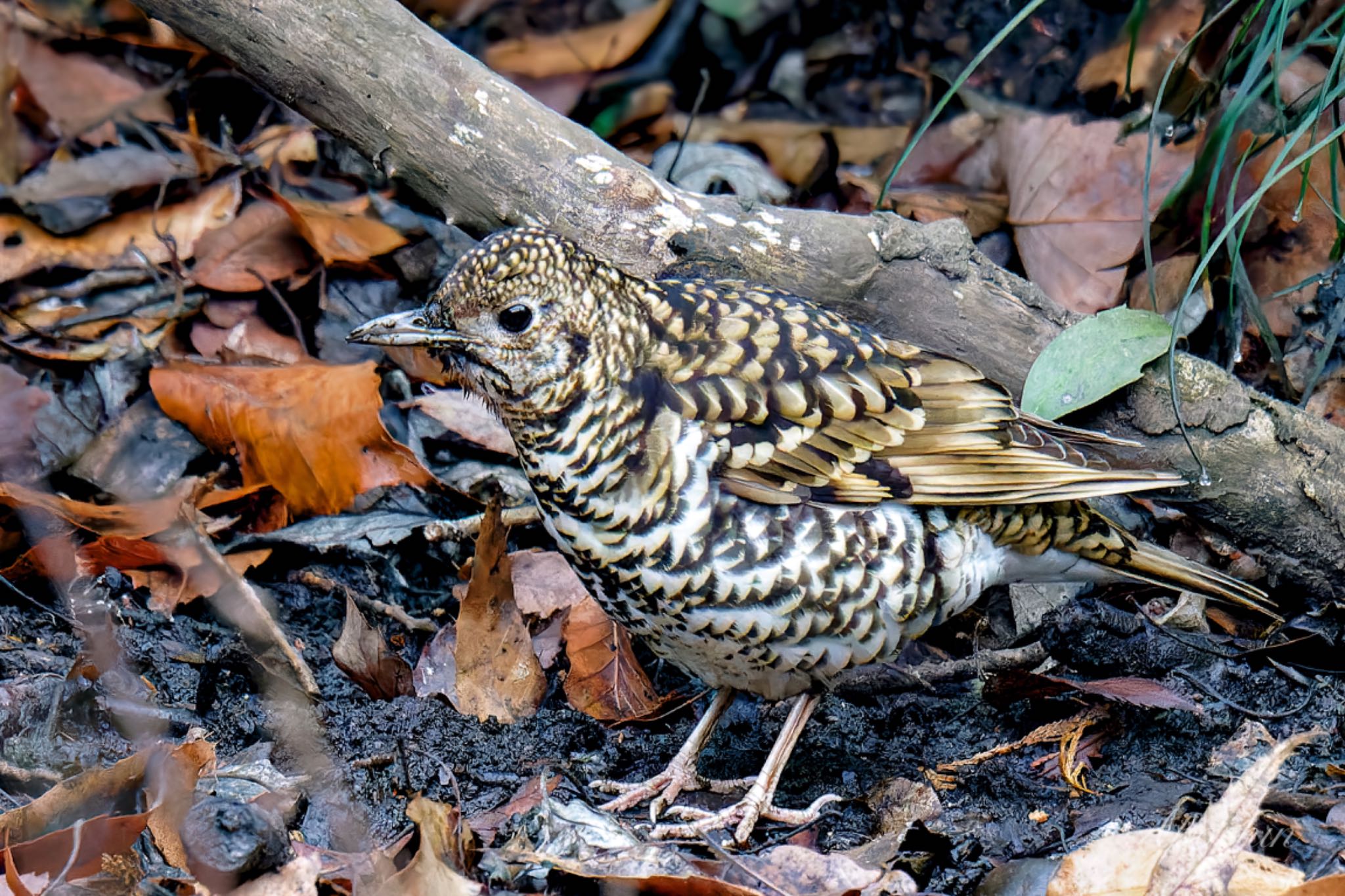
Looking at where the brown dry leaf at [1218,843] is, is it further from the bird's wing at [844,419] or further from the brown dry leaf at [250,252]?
the brown dry leaf at [250,252]

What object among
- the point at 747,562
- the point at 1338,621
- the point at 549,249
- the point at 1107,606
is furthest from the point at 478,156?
the point at 1338,621

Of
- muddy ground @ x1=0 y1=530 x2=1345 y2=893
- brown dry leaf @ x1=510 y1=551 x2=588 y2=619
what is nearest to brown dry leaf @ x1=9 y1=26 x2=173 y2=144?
muddy ground @ x1=0 y1=530 x2=1345 y2=893

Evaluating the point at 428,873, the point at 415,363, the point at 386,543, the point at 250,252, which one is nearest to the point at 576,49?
the point at 250,252

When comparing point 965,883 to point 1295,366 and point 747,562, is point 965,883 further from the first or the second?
point 1295,366

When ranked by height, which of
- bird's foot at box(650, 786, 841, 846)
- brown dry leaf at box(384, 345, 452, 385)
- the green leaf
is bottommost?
bird's foot at box(650, 786, 841, 846)

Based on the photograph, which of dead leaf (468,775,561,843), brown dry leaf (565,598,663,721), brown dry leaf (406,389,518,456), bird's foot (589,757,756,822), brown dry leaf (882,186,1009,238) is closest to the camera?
dead leaf (468,775,561,843)

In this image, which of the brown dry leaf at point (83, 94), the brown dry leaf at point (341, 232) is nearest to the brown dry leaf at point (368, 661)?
the brown dry leaf at point (341, 232)

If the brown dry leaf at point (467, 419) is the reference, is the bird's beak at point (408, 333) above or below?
above

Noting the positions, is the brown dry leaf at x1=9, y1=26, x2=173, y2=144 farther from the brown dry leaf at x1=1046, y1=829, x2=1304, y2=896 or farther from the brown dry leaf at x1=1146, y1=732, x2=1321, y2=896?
the brown dry leaf at x1=1146, y1=732, x2=1321, y2=896
